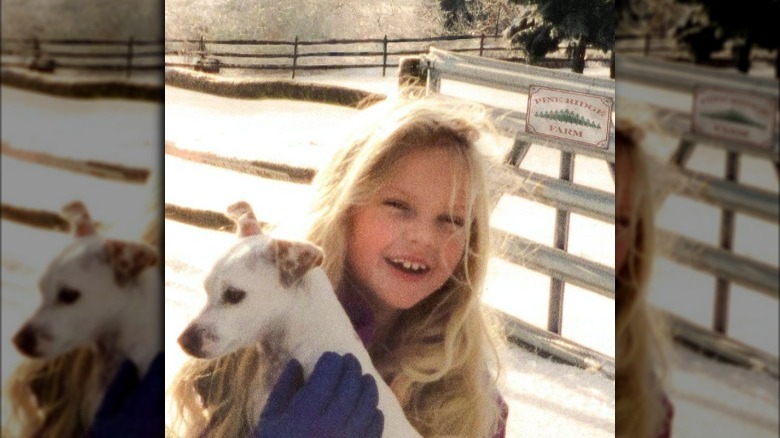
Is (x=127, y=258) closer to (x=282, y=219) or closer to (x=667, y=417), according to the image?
(x=282, y=219)

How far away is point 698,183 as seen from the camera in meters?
2.54

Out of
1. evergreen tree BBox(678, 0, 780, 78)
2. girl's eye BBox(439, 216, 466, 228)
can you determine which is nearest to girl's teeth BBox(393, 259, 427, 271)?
girl's eye BBox(439, 216, 466, 228)

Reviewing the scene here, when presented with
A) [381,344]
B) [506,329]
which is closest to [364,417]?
[381,344]

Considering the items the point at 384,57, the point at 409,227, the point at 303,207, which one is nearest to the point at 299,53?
the point at 384,57

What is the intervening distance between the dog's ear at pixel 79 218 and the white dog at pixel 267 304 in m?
0.30

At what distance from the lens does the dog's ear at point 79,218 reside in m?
2.28

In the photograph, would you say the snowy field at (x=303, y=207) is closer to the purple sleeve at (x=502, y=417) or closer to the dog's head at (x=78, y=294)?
the purple sleeve at (x=502, y=417)

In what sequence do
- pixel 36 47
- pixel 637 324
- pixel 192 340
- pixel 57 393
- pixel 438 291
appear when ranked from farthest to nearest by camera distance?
pixel 637 324
pixel 438 291
pixel 192 340
pixel 57 393
pixel 36 47

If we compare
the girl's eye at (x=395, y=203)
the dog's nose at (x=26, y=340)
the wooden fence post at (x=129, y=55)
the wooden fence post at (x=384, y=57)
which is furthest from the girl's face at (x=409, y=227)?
the dog's nose at (x=26, y=340)

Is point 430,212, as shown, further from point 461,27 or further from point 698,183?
point 698,183

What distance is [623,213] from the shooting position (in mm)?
2619

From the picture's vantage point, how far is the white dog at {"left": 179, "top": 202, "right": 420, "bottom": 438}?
240 centimetres

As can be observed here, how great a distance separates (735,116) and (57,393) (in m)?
1.67

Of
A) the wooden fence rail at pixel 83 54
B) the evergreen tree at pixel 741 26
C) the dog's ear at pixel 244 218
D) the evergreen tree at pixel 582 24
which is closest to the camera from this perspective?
the wooden fence rail at pixel 83 54
